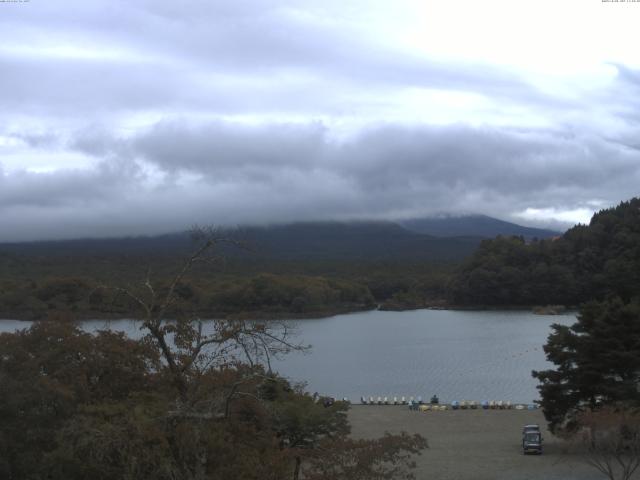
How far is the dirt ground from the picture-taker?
17109 millimetres

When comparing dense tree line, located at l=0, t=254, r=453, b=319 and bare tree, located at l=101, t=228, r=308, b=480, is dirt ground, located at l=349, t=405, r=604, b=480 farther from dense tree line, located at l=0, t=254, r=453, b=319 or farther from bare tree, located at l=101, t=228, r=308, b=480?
dense tree line, located at l=0, t=254, r=453, b=319

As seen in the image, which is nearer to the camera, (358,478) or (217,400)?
(217,400)

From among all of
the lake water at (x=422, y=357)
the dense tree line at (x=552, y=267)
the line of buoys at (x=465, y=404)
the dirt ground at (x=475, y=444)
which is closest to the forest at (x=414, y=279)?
Result: the dense tree line at (x=552, y=267)

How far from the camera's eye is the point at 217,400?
295 inches

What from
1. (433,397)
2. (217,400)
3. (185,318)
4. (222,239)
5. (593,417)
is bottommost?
(433,397)

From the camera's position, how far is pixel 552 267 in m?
81.6

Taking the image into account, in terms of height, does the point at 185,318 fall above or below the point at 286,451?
above

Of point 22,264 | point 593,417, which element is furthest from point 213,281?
point 593,417

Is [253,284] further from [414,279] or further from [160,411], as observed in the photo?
[160,411]

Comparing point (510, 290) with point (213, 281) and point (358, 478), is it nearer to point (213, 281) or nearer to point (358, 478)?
point (213, 281)

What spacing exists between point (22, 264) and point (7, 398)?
82.9 metres

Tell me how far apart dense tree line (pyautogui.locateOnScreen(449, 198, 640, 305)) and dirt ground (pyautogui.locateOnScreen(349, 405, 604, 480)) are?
5301 centimetres

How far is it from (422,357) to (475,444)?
83.4ft

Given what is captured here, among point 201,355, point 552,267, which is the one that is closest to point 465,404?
point 201,355
